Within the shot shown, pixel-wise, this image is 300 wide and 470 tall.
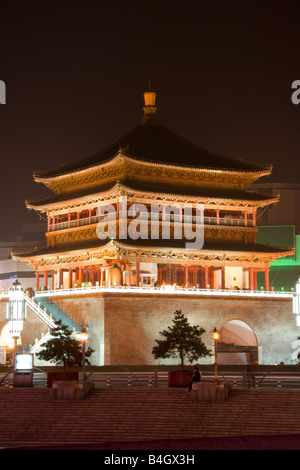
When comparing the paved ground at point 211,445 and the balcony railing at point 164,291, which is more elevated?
the balcony railing at point 164,291

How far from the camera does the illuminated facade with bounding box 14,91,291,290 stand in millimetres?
61562

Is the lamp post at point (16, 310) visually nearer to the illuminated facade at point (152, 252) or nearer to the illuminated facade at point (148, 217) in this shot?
the illuminated facade at point (152, 252)

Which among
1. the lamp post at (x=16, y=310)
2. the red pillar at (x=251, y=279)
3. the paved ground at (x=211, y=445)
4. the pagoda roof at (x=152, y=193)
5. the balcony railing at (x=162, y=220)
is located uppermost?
the pagoda roof at (x=152, y=193)

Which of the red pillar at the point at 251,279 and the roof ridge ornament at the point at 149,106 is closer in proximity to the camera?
the red pillar at the point at 251,279

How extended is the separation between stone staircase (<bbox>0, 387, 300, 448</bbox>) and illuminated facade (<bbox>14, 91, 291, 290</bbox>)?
2226 cm

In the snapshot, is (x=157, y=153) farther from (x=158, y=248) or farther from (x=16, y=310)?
(x=16, y=310)

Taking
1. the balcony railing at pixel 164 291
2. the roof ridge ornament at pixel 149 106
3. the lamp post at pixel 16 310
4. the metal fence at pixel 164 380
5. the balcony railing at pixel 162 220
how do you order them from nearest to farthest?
the metal fence at pixel 164 380 → the lamp post at pixel 16 310 → the balcony railing at pixel 164 291 → the balcony railing at pixel 162 220 → the roof ridge ornament at pixel 149 106

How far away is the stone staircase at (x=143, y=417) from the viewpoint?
33.8m

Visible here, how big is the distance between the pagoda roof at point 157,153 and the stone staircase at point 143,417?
2793 centimetres

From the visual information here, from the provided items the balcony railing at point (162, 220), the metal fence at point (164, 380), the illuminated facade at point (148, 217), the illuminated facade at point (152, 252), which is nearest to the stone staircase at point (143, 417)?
the metal fence at point (164, 380)

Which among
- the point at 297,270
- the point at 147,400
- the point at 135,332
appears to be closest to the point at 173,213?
the point at 135,332

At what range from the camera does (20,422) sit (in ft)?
119

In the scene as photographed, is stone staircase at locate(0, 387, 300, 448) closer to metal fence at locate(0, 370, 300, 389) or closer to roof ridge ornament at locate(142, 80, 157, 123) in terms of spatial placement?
metal fence at locate(0, 370, 300, 389)
